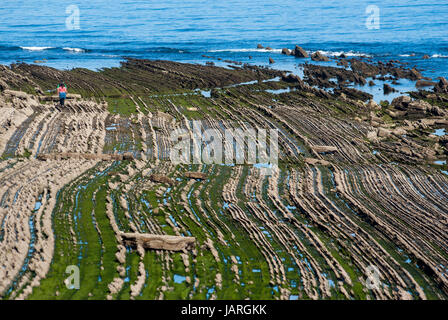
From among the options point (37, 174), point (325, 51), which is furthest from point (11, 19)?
point (37, 174)

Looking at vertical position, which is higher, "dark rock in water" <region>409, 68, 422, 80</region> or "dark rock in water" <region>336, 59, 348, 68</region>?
"dark rock in water" <region>336, 59, 348, 68</region>

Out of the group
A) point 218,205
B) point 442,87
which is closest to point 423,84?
point 442,87

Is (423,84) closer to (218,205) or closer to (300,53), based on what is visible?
(300,53)

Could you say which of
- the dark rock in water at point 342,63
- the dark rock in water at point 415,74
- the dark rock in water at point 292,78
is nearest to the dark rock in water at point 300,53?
the dark rock in water at point 342,63

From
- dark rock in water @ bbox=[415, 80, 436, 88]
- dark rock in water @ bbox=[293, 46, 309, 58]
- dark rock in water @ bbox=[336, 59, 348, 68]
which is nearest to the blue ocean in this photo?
dark rock in water @ bbox=[293, 46, 309, 58]

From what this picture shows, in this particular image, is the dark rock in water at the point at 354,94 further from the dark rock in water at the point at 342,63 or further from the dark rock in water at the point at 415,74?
the dark rock in water at the point at 342,63

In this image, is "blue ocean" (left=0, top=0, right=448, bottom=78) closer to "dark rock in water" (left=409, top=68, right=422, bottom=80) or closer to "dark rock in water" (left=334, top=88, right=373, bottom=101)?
"dark rock in water" (left=409, top=68, right=422, bottom=80)
